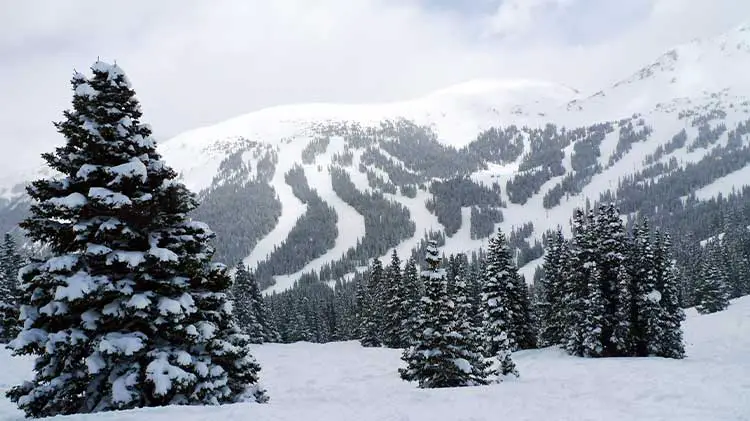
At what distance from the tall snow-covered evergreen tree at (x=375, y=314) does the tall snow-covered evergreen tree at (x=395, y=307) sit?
2905mm

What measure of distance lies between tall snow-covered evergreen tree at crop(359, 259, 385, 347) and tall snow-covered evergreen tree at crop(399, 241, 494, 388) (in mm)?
36423

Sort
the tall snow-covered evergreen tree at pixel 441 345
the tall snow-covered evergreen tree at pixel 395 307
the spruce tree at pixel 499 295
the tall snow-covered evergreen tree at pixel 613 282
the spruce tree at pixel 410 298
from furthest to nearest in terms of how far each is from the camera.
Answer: the tall snow-covered evergreen tree at pixel 395 307, the spruce tree at pixel 410 298, the spruce tree at pixel 499 295, the tall snow-covered evergreen tree at pixel 613 282, the tall snow-covered evergreen tree at pixel 441 345

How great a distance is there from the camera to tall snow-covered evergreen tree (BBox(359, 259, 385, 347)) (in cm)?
6250

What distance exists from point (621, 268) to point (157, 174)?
3288cm

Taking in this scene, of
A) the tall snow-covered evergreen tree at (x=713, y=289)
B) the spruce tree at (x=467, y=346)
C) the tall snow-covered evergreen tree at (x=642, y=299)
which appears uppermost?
the tall snow-covered evergreen tree at (x=713, y=289)

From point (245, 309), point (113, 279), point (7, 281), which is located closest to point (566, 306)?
point (113, 279)

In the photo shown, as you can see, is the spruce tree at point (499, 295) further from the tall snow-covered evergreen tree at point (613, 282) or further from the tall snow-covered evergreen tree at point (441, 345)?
the tall snow-covered evergreen tree at point (441, 345)

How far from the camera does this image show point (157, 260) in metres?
12.0

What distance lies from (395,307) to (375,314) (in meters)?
9.43

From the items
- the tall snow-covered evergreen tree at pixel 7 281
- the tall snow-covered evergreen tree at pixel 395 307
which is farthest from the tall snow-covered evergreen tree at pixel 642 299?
the tall snow-covered evergreen tree at pixel 7 281

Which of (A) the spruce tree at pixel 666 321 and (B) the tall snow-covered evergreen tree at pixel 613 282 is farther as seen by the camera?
(B) the tall snow-covered evergreen tree at pixel 613 282

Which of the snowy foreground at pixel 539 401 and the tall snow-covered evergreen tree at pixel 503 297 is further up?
the tall snow-covered evergreen tree at pixel 503 297

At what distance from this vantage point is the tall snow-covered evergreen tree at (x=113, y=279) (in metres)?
11.2

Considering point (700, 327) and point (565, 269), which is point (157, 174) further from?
point (700, 327)
